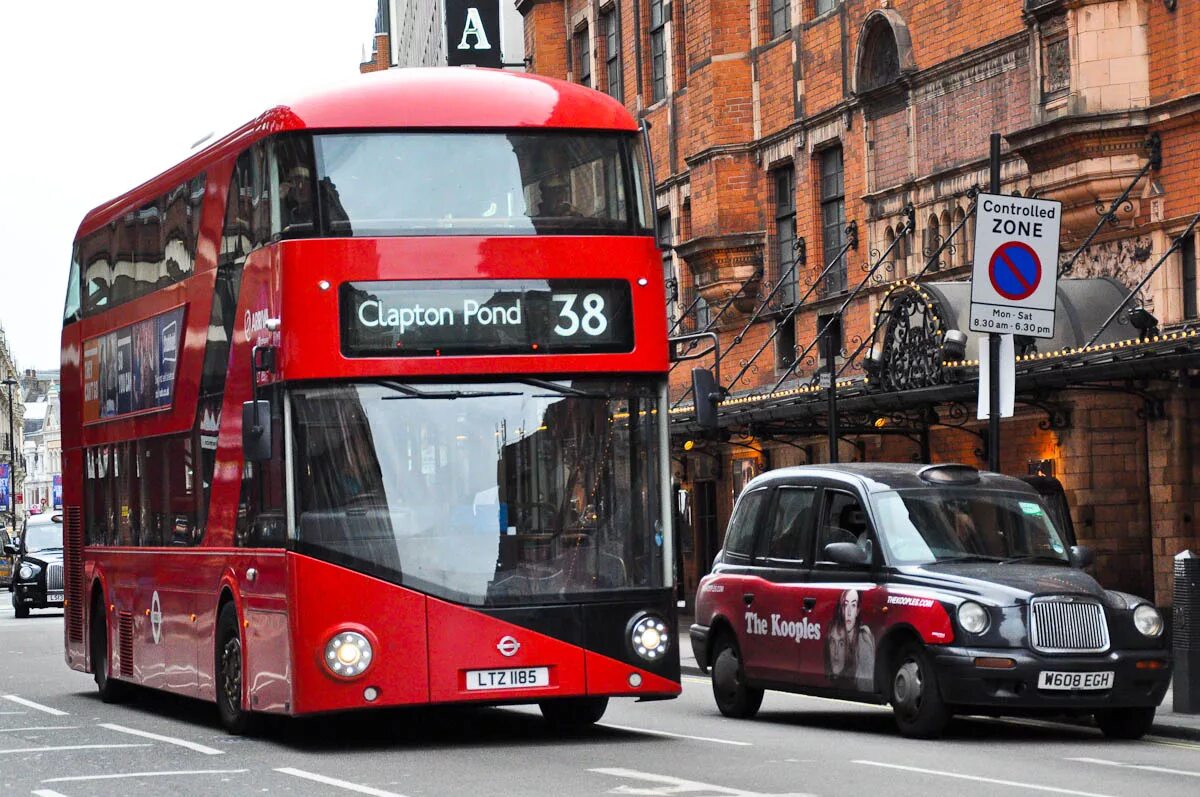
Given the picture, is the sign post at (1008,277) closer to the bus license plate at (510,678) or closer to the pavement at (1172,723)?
the pavement at (1172,723)

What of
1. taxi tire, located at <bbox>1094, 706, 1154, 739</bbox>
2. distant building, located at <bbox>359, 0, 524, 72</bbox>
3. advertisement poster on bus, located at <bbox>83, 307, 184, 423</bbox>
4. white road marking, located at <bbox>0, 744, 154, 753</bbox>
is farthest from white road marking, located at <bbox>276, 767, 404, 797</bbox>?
distant building, located at <bbox>359, 0, 524, 72</bbox>

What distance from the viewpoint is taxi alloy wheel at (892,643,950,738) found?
15.0m

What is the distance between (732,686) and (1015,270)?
383 cm

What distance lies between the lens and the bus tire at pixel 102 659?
67.5 feet

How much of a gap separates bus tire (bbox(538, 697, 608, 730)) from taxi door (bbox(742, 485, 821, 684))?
1521mm

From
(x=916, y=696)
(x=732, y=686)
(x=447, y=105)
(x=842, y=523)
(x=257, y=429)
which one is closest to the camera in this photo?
(x=257, y=429)

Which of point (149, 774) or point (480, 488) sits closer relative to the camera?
point (149, 774)

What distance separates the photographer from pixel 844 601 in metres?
16.1

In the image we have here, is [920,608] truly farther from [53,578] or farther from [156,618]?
[53,578]

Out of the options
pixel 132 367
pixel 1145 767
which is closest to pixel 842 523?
pixel 1145 767

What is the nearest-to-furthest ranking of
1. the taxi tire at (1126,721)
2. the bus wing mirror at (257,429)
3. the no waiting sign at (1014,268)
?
the bus wing mirror at (257,429)
the taxi tire at (1126,721)
the no waiting sign at (1014,268)

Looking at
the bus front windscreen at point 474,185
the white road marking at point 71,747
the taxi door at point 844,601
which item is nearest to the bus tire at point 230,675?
the white road marking at point 71,747

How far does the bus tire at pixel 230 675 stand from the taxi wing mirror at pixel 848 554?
4.08 m

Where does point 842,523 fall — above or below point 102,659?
above
